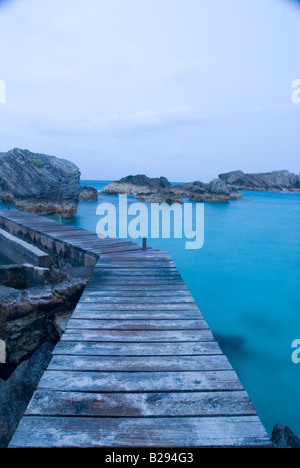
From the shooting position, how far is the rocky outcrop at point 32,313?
4414mm

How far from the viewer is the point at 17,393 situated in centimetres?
338

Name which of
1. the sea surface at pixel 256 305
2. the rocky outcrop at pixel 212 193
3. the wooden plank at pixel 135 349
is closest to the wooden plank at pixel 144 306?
the wooden plank at pixel 135 349

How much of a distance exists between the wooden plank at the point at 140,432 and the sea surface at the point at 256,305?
3.15 metres

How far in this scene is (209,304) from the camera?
8.02 meters

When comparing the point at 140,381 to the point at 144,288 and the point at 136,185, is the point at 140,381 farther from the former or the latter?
the point at 136,185

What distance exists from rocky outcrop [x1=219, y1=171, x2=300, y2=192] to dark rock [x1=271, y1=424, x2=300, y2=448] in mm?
71546

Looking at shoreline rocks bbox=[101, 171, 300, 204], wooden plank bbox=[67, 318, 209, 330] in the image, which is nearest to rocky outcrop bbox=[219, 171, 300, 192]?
shoreline rocks bbox=[101, 171, 300, 204]

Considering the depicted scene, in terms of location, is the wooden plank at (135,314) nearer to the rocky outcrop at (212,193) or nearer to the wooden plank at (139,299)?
the wooden plank at (139,299)

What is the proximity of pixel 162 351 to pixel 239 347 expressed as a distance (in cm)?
384

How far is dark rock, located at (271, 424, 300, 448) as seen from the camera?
288cm

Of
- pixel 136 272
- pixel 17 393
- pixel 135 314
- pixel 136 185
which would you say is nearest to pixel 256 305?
pixel 136 272

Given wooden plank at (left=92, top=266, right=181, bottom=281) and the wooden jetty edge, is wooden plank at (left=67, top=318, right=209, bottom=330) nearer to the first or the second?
the wooden jetty edge

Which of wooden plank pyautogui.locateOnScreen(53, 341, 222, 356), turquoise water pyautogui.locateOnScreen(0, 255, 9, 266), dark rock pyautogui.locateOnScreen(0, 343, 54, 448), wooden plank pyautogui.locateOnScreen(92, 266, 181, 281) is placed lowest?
dark rock pyautogui.locateOnScreen(0, 343, 54, 448)

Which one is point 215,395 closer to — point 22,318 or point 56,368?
point 56,368
